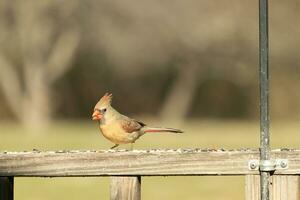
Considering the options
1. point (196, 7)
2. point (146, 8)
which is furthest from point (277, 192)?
point (196, 7)

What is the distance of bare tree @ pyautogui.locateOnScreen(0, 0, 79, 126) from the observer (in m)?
37.5

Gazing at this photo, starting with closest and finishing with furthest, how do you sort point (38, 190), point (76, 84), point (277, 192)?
point (277, 192) → point (38, 190) → point (76, 84)

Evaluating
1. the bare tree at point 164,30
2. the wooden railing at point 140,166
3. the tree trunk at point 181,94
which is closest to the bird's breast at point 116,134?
the wooden railing at point 140,166

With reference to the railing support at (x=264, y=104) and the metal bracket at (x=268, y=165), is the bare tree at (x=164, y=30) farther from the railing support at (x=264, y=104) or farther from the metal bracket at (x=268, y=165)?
the metal bracket at (x=268, y=165)

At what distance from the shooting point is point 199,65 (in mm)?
40812

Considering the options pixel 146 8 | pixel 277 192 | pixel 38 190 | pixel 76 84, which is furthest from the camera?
pixel 76 84

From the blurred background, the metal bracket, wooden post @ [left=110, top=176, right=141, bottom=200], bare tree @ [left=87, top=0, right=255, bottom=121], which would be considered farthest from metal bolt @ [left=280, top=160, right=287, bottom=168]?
bare tree @ [left=87, top=0, right=255, bottom=121]

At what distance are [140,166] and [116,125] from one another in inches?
59.4

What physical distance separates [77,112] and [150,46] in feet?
15.8

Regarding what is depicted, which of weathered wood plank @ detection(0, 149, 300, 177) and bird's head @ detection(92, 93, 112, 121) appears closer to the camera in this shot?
weathered wood plank @ detection(0, 149, 300, 177)

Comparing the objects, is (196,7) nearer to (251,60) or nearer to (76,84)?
(251,60)

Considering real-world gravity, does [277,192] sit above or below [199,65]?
below

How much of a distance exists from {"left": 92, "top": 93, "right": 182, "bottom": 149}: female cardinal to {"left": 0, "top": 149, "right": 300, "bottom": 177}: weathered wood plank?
1.15 meters

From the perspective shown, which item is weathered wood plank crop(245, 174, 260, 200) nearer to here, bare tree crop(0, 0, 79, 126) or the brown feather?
the brown feather
